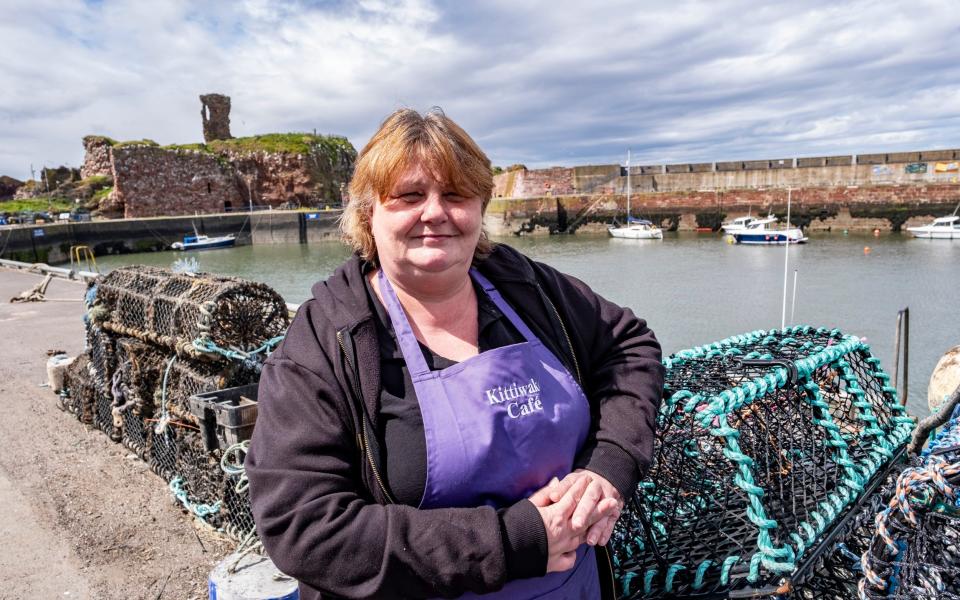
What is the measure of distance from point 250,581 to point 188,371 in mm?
1377

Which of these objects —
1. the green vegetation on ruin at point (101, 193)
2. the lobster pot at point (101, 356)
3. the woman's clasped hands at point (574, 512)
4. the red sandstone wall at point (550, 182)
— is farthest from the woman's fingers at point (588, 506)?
the green vegetation on ruin at point (101, 193)

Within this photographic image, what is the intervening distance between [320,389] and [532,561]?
0.52 meters

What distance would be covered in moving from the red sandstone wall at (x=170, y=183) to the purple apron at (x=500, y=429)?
45.2 m

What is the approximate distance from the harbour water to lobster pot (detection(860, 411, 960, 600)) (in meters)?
0.79

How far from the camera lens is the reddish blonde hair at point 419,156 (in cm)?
140

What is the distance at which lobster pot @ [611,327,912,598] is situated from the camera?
1602 millimetres

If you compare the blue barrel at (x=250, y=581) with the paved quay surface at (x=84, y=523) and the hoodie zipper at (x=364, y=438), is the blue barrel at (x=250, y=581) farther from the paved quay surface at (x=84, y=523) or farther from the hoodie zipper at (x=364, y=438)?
the hoodie zipper at (x=364, y=438)

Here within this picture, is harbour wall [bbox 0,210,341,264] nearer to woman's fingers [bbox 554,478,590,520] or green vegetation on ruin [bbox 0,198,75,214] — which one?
green vegetation on ruin [bbox 0,198,75,214]

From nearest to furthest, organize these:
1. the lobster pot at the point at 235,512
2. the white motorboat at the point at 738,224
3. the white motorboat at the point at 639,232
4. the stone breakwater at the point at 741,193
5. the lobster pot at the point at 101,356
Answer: the lobster pot at the point at 235,512, the lobster pot at the point at 101,356, the white motorboat at the point at 738,224, the stone breakwater at the point at 741,193, the white motorboat at the point at 639,232

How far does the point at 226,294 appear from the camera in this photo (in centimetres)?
307

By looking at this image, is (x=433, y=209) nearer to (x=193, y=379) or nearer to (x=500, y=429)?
(x=500, y=429)

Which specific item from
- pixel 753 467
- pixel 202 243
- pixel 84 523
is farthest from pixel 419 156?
pixel 202 243

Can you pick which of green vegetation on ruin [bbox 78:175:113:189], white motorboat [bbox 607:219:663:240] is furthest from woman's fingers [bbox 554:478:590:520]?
green vegetation on ruin [bbox 78:175:113:189]

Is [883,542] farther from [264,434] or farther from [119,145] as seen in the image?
[119,145]
